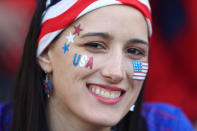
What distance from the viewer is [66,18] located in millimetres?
1899

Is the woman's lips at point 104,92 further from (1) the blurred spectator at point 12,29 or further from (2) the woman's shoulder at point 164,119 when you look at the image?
(1) the blurred spectator at point 12,29

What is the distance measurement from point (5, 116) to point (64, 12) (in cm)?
113

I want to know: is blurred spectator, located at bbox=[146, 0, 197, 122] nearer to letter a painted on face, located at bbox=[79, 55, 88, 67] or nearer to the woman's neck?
the woman's neck

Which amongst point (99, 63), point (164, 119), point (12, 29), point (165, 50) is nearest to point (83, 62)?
point (99, 63)

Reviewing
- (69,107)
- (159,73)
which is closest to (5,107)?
(69,107)

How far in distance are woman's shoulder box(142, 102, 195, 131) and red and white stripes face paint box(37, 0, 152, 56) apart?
1014 mm

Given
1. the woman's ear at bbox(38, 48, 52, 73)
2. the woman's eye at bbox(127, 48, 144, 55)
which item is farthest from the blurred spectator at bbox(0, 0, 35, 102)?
the woman's eye at bbox(127, 48, 144, 55)

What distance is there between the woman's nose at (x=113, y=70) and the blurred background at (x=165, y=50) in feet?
4.77

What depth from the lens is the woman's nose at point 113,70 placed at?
1735 millimetres

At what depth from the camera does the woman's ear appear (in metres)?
2.02

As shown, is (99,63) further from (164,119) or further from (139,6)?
(164,119)

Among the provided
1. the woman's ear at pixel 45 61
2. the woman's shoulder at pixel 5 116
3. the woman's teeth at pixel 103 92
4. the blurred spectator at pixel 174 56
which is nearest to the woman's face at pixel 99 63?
the woman's teeth at pixel 103 92

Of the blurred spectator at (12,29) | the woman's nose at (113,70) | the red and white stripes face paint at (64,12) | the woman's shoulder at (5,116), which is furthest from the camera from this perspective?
the blurred spectator at (12,29)

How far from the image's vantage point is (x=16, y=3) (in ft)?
9.14
